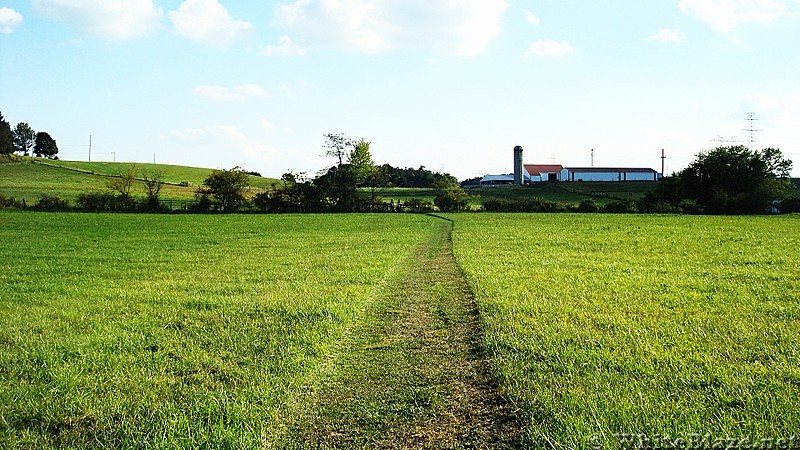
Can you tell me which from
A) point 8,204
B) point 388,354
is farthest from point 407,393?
point 8,204

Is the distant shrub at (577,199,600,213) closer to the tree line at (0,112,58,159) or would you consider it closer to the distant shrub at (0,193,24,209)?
the distant shrub at (0,193,24,209)

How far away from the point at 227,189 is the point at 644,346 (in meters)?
55.6

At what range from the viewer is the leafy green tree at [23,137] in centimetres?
13075

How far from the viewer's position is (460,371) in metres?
6.27

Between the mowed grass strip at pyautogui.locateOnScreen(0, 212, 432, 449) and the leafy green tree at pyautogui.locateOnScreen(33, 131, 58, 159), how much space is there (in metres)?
130

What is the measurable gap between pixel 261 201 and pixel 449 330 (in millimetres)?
54110

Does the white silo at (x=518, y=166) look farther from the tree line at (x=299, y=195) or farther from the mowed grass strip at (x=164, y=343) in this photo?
the mowed grass strip at (x=164, y=343)

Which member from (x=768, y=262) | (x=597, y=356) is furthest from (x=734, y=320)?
(x=768, y=262)

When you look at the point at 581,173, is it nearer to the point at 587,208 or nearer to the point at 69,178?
the point at 587,208

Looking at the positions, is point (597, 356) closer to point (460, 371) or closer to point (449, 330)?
point (460, 371)

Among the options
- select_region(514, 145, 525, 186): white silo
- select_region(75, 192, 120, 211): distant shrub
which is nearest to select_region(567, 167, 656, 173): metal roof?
select_region(514, 145, 525, 186): white silo

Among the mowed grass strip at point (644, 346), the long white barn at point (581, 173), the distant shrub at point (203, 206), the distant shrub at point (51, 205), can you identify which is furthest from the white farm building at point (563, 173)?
the mowed grass strip at point (644, 346)

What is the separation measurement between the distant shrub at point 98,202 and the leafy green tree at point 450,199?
33.3 m

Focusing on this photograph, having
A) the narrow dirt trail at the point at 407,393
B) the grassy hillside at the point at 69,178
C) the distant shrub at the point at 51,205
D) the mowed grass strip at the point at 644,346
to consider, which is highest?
the grassy hillside at the point at 69,178
